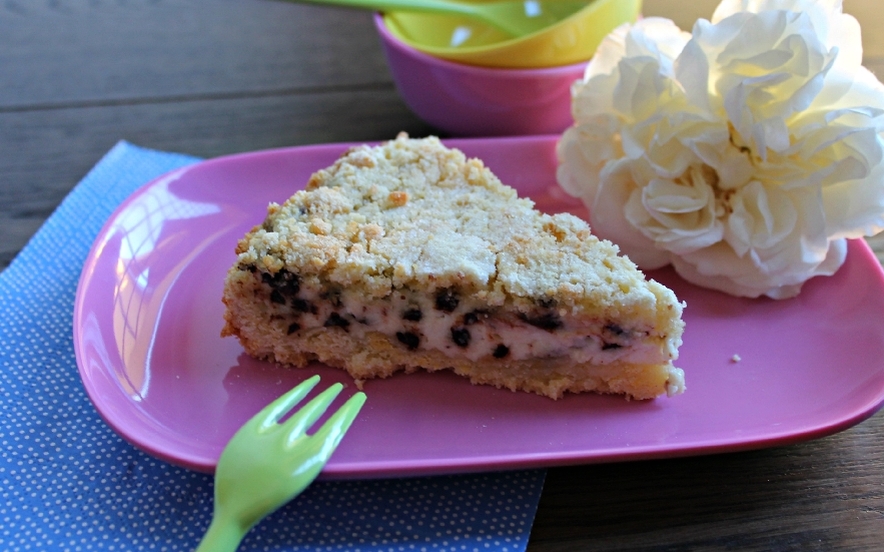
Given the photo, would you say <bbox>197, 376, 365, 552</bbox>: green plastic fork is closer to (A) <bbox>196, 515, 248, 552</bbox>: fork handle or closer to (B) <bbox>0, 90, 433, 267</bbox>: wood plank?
(A) <bbox>196, 515, 248, 552</bbox>: fork handle

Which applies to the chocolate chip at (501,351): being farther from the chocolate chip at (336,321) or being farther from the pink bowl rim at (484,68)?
the pink bowl rim at (484,68)

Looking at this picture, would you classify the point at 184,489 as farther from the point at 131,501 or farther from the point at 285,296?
the point at 285,296

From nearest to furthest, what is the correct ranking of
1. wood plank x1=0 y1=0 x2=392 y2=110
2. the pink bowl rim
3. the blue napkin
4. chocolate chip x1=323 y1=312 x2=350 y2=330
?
the blue napkin, chocolate chip x1=323 y1=312 x2=350 y2=330, the pink bowl rim, wood plank x1=0 y1=0 x2=392 y2=110

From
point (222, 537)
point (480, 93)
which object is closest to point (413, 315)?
point (222, 537)

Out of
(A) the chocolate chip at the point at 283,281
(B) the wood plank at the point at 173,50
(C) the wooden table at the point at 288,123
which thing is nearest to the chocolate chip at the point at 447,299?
(A) the chocolate chip at the point at 283,281

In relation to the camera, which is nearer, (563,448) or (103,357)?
(563,448)

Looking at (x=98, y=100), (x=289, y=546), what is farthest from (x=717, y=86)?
(x=98, y=100)

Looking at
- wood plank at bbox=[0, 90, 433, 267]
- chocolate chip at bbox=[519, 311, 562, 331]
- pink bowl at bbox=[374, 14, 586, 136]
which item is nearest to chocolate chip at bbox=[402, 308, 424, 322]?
chocolate chip at bbox=[519, 311, 562, 331]
